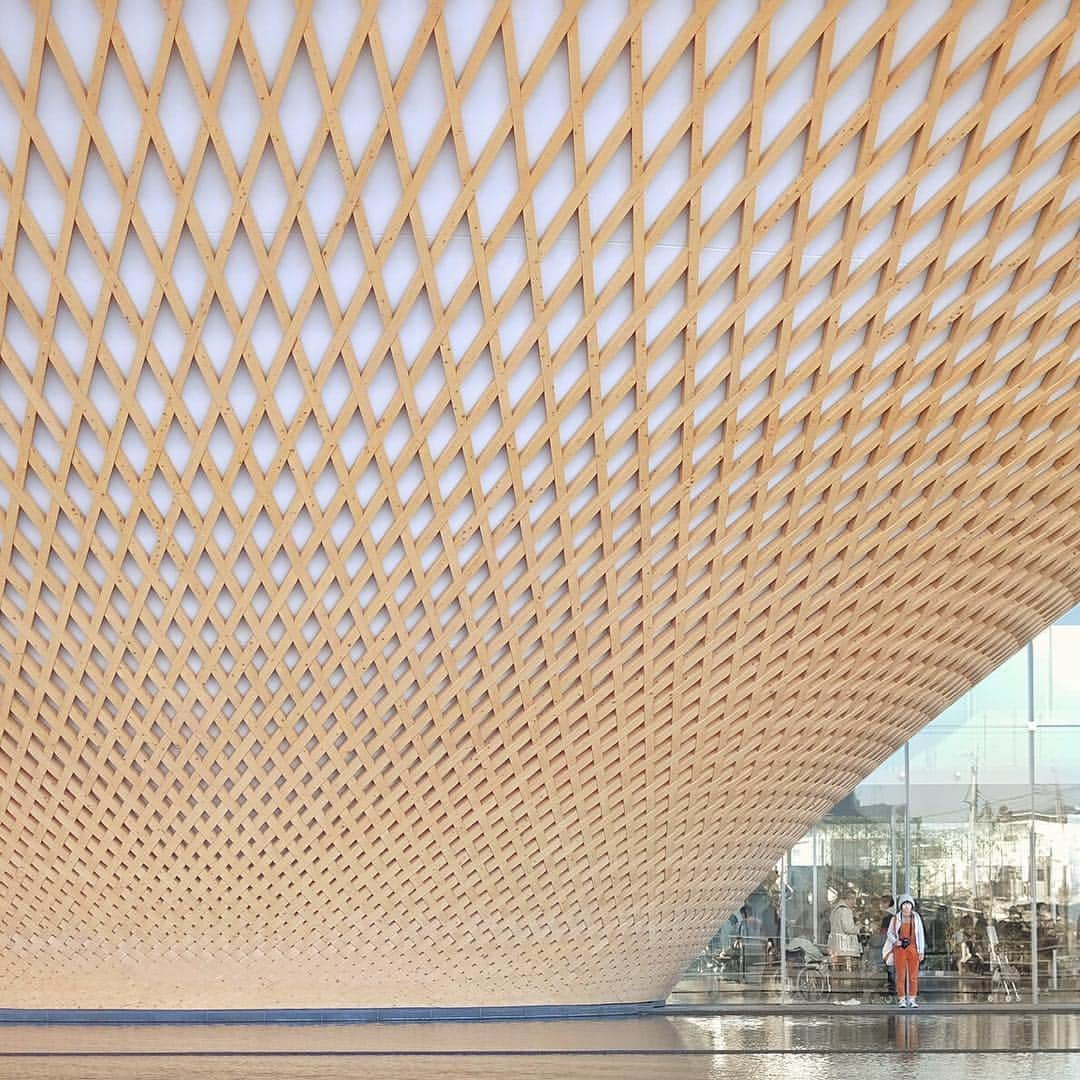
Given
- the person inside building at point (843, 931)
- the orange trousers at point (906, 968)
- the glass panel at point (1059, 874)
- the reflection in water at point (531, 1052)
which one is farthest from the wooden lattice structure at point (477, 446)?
the glass panel at point (1059, 874)

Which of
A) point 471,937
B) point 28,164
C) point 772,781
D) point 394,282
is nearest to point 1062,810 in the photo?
point 772,781

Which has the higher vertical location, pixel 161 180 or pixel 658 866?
pixel 161 180

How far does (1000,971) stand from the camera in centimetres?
1836

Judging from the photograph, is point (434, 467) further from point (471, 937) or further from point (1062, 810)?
point (1062, 810)

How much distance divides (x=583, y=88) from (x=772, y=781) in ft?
25.7

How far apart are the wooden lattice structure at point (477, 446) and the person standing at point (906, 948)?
16.6 feet

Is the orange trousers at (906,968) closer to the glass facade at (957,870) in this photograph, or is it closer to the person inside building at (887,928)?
the person inside building at (887,928)

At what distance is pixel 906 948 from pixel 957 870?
90.7 inches

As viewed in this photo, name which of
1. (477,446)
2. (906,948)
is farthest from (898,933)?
(477,446)

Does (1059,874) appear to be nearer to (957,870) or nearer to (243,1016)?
(957,870)

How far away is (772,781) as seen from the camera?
39.9ft

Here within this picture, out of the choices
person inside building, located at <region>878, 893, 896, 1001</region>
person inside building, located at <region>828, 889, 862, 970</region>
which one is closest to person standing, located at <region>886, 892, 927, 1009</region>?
person inside building, located at <region>878, 893, 896, 1001</region>

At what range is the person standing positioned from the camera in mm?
16375

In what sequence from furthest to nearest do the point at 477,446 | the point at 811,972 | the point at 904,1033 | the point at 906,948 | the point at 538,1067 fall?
the point at 811,972 → the point at 906,948 → the point at 904,1033 → the point at 538,1067 → the point at 477,446
